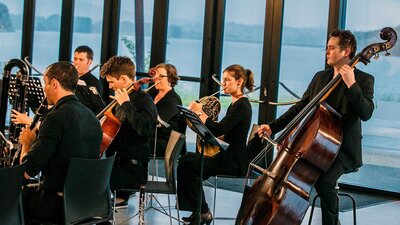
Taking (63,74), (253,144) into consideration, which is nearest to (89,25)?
(253,144)

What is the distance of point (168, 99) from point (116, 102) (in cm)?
125

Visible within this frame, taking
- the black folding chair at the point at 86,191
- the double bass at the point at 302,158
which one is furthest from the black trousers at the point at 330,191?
the black folding chair at the point at 86,191

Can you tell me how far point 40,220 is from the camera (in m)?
3.39

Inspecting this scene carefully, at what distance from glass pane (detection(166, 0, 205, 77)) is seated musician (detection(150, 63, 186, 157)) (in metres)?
2.04

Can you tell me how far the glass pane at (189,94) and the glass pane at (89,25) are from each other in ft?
4.39

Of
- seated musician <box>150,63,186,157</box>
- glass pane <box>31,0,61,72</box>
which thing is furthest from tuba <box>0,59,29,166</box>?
glass pane <box>31,0,61,72</box>

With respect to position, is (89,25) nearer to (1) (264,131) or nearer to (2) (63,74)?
(1) (264,131)

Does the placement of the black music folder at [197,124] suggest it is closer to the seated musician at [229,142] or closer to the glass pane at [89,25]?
the seated musician at [229,142]

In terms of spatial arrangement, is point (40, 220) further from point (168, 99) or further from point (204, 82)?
point (204, 82)

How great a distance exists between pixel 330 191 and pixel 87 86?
8.43 ft

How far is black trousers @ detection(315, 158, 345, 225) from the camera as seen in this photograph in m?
3.68

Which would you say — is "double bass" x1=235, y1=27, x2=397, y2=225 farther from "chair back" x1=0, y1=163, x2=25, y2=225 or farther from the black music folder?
A: "chair back" x1=0, y1=163, x2=25, y2=225

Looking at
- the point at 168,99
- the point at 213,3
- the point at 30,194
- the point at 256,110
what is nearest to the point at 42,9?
the point at 213,3

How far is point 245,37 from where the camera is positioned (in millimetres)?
7477
